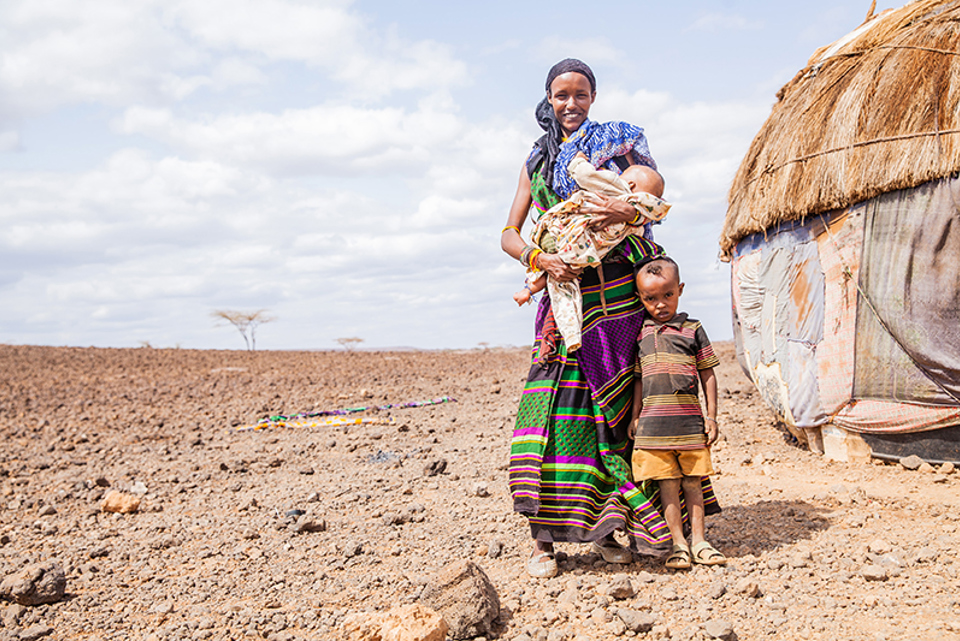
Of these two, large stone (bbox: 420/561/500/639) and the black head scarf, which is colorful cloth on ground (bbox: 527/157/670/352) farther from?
large stone (bbox: 420/561/500/639)

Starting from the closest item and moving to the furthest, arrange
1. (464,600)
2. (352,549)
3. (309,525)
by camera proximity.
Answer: (464,600), (352,549), (309,525)

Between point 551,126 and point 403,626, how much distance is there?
203cm

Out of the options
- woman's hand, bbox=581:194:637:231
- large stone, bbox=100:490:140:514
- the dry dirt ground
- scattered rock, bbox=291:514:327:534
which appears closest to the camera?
the dry dirt ground

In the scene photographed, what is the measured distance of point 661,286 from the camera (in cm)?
288

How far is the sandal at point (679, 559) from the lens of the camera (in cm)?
284

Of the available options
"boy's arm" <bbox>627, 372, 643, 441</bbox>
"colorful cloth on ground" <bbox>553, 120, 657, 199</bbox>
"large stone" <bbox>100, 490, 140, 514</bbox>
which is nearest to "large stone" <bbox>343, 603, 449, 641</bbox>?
"boy's arm" <bbox>627, 372, 643, 441</bbox>

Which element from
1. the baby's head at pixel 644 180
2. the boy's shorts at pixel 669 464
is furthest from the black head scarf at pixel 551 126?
the boy's shorts at pixel 669 464

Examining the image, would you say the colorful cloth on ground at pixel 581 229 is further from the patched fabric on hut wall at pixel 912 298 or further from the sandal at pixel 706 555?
the patched fabric on hut wall at pixel 912 298

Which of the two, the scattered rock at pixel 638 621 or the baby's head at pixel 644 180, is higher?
the baby's head at pixel 644 180

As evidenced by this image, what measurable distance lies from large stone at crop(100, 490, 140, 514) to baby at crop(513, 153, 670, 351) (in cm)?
326

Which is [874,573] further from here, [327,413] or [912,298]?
[327,413]

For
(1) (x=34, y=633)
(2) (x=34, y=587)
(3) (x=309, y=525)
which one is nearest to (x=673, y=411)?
(3) (x=309, y=525)

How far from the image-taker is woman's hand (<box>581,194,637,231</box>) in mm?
2801

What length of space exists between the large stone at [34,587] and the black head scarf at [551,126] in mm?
2654
